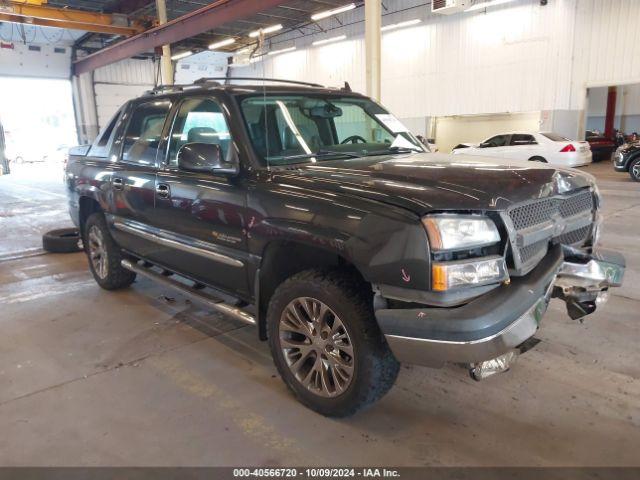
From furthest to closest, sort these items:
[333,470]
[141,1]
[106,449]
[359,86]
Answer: [359,86] < [141,1] < [106,449] < [333,470]

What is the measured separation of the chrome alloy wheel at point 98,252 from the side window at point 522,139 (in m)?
13.0

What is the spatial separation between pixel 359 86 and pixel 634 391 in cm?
2130

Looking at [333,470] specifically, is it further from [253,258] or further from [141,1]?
[141,1]

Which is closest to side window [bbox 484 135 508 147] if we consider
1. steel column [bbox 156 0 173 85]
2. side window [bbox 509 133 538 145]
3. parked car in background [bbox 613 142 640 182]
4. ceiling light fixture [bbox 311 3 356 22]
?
side window [bbox 509 133 538 145]

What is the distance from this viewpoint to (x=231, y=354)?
3316 millimetres

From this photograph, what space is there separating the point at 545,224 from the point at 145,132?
299 centimetres

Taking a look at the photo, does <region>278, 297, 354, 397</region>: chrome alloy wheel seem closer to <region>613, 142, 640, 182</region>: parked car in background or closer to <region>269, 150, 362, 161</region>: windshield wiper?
<region>269, 150, 362, 161</region>: windshield wiper

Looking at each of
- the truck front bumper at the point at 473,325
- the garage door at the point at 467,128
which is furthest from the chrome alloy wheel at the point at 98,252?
the garage door at the point at 467,128

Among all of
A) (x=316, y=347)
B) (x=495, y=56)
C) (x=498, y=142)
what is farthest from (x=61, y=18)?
(x=316, y=347)

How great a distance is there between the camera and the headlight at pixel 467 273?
6.49ft

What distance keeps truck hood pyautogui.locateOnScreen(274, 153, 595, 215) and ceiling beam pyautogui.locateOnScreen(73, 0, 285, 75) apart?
10317 millimetres

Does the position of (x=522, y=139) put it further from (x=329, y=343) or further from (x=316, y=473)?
(x=316, y=473)

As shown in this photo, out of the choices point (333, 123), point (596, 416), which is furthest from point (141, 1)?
point (596, 416)

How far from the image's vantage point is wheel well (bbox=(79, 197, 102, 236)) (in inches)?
181
